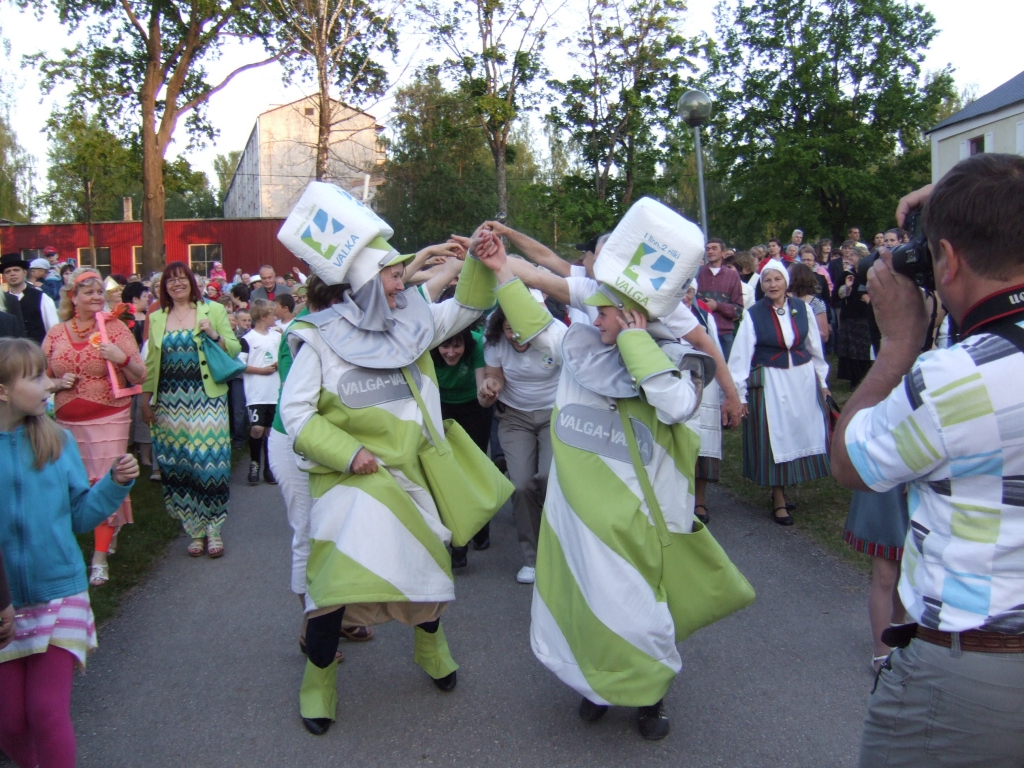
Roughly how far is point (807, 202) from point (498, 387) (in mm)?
35218

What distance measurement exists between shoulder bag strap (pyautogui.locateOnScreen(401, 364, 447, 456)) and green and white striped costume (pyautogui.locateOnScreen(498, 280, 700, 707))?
0.53 metres

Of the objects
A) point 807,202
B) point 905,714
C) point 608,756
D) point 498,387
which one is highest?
point 807,202

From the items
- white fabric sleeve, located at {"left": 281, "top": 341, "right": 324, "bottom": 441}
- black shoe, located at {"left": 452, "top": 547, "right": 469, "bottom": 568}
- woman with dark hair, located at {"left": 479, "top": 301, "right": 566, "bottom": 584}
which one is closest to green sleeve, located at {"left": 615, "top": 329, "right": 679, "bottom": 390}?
white fabric sleeve, located at {"left": 281, "top": 341, "right": 324, "bottom": 441}

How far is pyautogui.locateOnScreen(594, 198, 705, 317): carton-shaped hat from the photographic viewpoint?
3428 mm

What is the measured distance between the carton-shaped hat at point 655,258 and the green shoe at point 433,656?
183 centimetres

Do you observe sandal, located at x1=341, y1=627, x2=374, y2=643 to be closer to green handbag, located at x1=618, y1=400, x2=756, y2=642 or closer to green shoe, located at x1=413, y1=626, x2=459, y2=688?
green shoe, located at x1=413, y1=626, x2=459, y2=688

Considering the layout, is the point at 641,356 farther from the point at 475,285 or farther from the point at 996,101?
the point at 996,101

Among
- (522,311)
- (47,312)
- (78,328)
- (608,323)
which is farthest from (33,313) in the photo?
(608,323)

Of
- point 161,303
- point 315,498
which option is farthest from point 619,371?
point 161,303

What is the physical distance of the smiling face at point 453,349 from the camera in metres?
6.18

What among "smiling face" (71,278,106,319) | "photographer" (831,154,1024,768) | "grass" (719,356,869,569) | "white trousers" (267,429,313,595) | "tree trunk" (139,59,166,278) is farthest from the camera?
"tree trunk" (139,59,166,278)

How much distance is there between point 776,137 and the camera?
38.4 meters

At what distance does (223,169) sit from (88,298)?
321ft

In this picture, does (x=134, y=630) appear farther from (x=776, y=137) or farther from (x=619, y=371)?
(x=776, y=137)
